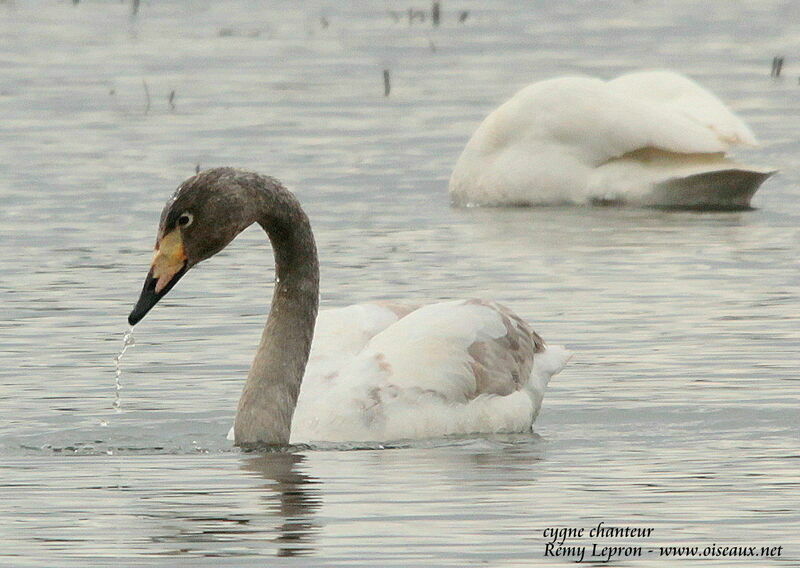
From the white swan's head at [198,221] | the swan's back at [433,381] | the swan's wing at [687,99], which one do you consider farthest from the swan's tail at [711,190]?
the white swan's head at [198,221]

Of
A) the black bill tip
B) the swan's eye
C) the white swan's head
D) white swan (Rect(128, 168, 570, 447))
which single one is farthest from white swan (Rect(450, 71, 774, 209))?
the black bill tip

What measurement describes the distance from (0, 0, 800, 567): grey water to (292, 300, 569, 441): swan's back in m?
0.16

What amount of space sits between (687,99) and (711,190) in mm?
1551

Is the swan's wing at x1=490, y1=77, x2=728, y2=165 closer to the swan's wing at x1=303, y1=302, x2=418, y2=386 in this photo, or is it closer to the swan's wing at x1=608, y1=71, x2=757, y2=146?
the swan's wing at x1=608, y1=71, x2=757, y2=146

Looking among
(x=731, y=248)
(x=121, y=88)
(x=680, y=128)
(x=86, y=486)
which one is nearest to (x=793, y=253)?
(x=731, y=248)

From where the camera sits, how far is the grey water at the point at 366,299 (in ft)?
28.0

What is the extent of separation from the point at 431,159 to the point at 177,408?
819 cm

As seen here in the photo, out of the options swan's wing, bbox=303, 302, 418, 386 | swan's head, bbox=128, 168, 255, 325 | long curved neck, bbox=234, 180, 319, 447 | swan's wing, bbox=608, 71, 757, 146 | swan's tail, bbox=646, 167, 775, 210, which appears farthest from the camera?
swan's wing, bbox=608, 71, 757, 146

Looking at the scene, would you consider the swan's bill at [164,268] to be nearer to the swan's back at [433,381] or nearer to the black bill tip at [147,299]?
the black bill tip at [147,299]

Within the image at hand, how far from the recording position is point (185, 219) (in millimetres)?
10188

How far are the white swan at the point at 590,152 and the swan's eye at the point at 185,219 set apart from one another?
721 cm

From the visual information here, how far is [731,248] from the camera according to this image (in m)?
15.0

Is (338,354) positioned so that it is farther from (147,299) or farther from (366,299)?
(366,299)

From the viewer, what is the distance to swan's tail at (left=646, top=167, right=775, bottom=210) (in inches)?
670
